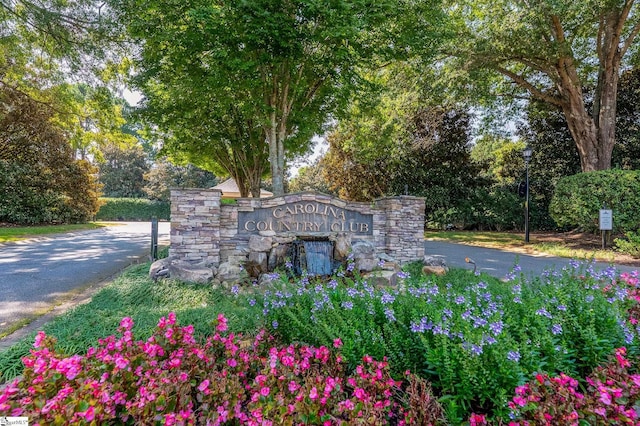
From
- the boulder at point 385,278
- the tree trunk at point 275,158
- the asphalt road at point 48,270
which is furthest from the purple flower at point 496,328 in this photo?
the tree trunk at point 275,158

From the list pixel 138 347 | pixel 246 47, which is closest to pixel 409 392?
pixel 138 347

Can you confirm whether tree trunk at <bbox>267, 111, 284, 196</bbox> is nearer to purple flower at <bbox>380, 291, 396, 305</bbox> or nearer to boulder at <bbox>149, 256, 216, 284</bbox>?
boulder at <bbox>149, 256, 216, 284</bbox>

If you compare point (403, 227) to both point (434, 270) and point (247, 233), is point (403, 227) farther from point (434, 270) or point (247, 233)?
point (247, 233)


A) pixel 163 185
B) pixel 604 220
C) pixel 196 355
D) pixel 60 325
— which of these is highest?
pixel 163 185

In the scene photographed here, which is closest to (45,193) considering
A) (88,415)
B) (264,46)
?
(264,46)

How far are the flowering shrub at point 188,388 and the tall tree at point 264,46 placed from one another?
516 cm

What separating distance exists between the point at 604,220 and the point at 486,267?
13.7 feet

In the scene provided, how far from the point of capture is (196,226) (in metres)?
5.28

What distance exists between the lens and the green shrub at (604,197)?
836cm

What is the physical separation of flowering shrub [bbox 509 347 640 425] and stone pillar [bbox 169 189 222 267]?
15.4ft

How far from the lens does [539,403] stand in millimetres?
1599

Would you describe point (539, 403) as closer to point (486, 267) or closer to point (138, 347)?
point (138, 347)

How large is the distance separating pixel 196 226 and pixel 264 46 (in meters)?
3.73

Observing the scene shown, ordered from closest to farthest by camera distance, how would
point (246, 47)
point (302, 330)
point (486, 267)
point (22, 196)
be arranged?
point (302, 330), point (246, 47), point (486, 267), point (22, 196)
